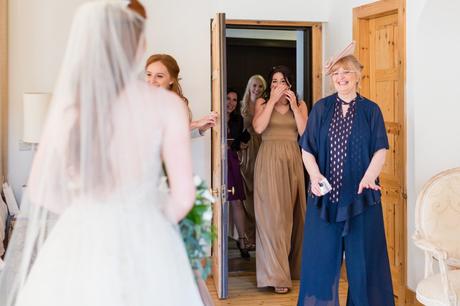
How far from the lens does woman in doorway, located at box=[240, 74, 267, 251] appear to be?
15.4 ft

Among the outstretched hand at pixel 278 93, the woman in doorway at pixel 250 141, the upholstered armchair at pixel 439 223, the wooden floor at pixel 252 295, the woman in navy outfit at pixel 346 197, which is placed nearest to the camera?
the upholstered armchair at pixel 439 223

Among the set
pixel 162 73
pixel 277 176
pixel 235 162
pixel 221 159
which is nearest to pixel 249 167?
pixel 235 162

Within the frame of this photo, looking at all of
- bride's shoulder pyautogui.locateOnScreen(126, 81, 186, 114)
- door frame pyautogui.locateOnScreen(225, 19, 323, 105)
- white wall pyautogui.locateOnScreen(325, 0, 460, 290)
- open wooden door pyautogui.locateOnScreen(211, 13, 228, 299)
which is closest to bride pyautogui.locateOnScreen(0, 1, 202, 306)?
bride's shoulder pyautogui.locateOnScreen(126, 81, 186, 114)

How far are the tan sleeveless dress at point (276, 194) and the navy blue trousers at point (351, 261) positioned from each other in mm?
835

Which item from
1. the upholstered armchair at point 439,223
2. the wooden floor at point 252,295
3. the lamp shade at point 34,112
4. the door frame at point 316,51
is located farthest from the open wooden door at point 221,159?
the upholstered armchair at point 439,223

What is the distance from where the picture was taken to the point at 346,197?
326 cm

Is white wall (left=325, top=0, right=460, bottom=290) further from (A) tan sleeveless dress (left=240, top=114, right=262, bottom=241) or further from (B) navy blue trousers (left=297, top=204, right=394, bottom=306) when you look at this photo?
(A) tan sleeveless dress (left=240, top=114, right=262, bottom=241)

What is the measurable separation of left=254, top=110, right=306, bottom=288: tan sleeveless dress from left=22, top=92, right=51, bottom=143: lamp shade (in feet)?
5.13

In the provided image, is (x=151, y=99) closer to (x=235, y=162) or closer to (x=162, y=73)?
(x=162, y=73)

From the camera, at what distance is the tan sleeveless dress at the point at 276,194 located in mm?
4277

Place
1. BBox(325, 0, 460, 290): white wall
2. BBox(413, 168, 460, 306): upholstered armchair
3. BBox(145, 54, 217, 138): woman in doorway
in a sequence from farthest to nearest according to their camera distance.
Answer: BBox(325, 0, 460, 290): white wall, BBox(145, 54, 217, 138): woman in doorway, BBox(413, 168, 460, 306): upholstered armchair

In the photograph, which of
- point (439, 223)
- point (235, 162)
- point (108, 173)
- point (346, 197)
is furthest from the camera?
point (235, 162)

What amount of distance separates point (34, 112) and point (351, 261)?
7.31ft

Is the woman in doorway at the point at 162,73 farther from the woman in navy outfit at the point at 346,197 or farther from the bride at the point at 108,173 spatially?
the bride at the point at 108,173
